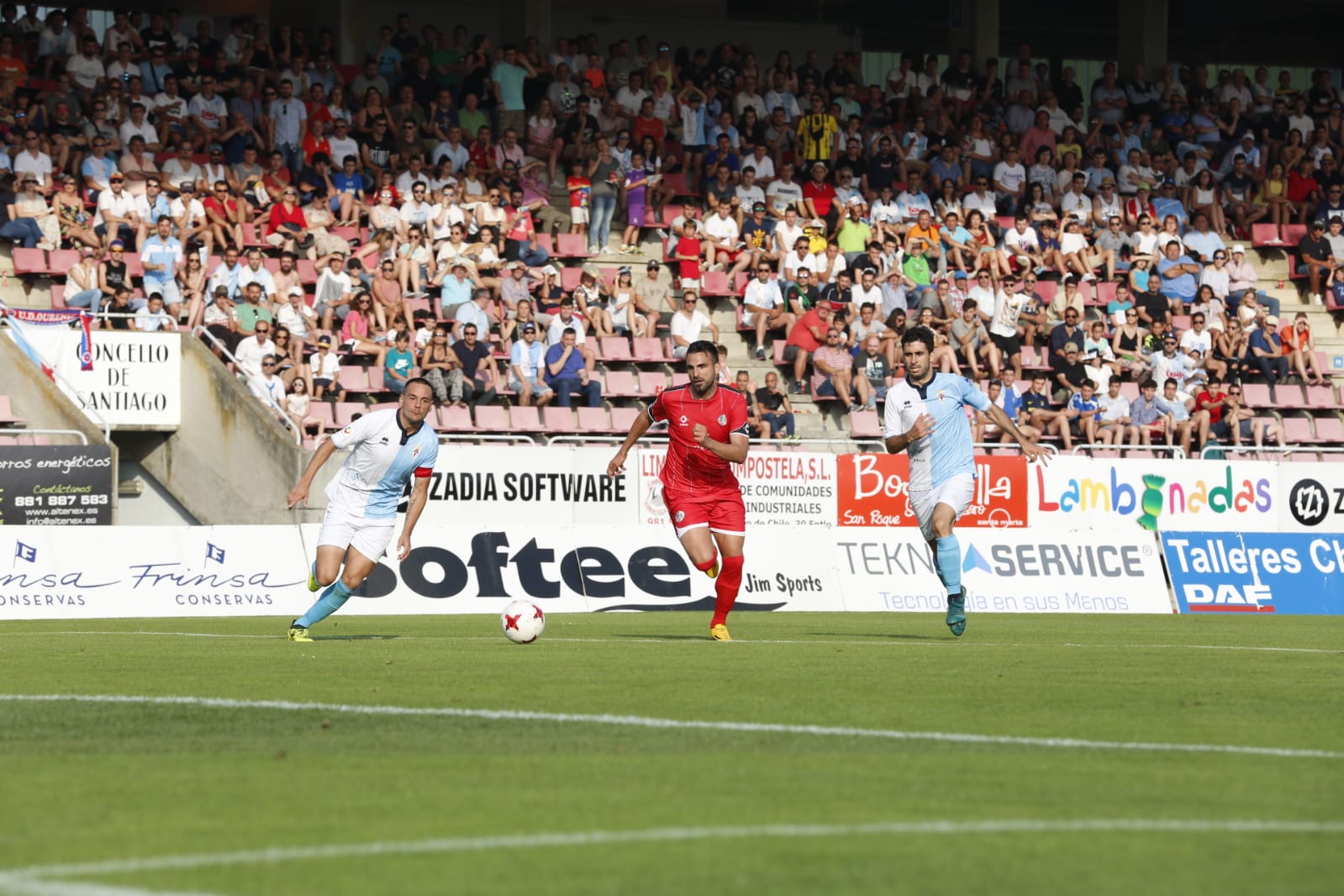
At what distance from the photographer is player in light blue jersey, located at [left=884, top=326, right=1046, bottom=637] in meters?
15.6

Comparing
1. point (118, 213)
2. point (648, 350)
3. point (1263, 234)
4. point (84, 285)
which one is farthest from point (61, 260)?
point (1263, 234)

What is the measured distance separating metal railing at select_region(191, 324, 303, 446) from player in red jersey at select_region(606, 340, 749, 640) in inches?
455

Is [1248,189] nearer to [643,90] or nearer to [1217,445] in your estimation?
[1217,445]

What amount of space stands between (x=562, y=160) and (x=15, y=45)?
9.02 metres

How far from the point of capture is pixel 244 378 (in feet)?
87.6

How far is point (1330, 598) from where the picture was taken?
80.2 ft

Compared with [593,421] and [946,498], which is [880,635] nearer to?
[946,498]

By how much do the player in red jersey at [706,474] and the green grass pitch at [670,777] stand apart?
8.37 ft

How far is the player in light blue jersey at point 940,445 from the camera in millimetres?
15609

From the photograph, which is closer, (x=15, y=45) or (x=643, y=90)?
(x=15, y=45)

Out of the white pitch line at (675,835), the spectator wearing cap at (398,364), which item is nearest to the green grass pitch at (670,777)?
the white pitch line at (675,835)

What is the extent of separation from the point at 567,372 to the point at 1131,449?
870 centimetres

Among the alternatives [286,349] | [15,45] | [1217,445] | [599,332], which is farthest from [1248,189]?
[15,45]

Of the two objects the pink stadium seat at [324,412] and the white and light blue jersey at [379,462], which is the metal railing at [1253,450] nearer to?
the pink stadium seat at [324,412]
